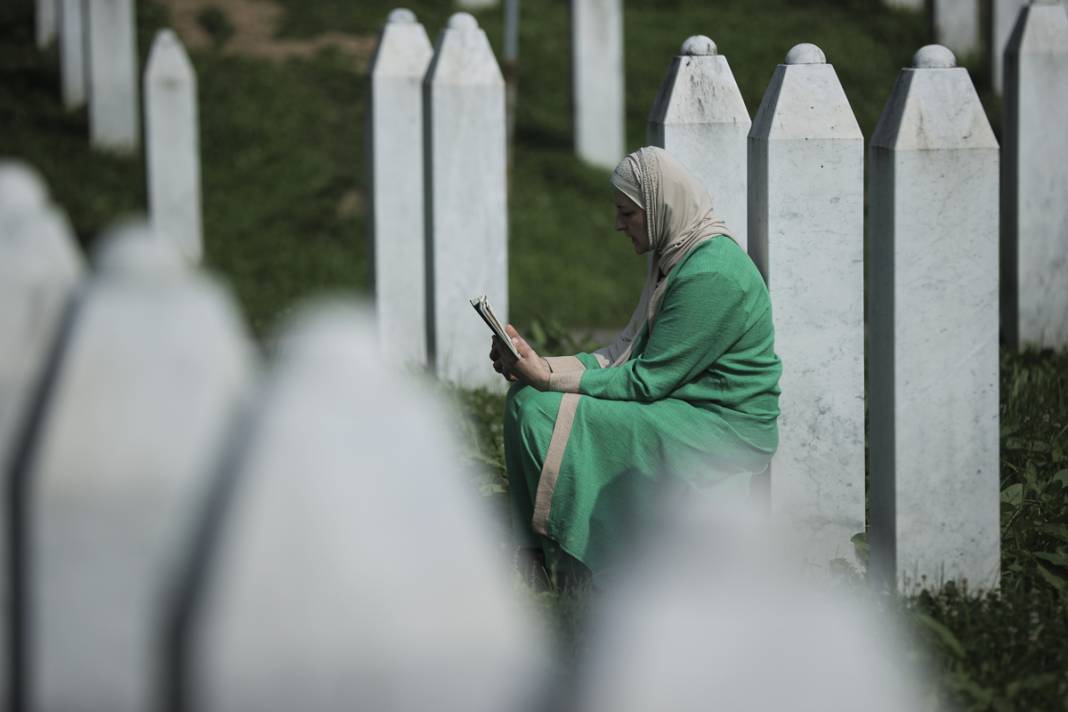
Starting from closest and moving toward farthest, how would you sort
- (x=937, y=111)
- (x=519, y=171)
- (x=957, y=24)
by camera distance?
(x=937, y=111) < (x=519, y=171) < (x=957, y=24)

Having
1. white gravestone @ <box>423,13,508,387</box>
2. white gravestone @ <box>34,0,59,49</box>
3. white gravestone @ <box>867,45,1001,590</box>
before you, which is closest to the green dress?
white gravestone @ <box>867,45,1001,590</box>

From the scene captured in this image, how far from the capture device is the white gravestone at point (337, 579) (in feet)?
3.95

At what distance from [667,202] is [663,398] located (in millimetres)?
570

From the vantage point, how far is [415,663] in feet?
3.99

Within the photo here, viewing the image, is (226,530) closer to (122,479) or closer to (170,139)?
(122,479)

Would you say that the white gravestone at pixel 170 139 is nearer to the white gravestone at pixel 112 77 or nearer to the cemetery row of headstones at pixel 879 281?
the white gravestone at pixel 112 77

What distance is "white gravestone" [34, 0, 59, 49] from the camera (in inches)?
737

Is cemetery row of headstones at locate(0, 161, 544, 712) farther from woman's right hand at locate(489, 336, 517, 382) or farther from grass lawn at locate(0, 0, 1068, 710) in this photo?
woman's right hand at locate(489, 336, 517, 382)

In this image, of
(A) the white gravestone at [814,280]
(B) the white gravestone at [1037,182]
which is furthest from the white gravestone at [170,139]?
(A) the white gravestone at [814,280]

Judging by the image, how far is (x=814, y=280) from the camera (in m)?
4.56

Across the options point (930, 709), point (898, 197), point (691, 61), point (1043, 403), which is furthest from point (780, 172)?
point (1043, 403)

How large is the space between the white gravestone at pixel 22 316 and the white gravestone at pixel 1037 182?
672 cm

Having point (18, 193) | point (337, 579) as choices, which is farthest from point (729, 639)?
point (18, 193)

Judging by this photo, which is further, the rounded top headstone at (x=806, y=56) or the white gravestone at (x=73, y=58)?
the white gravestone at (x=73, y=58)
